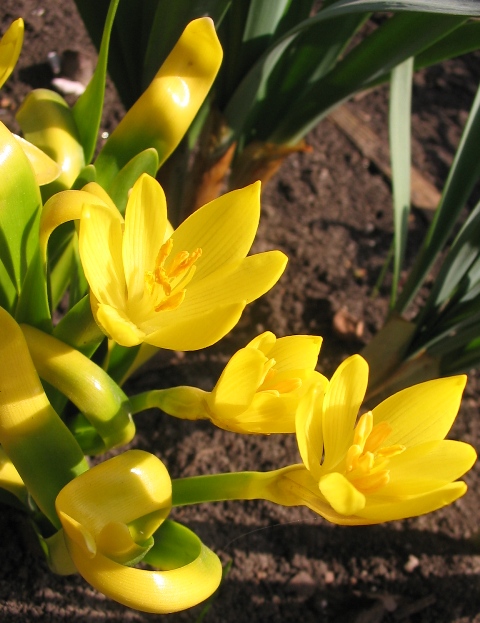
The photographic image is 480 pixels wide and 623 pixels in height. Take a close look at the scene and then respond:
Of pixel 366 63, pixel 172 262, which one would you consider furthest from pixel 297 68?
pixel 172 262

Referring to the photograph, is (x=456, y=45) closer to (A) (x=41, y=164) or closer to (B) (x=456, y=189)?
(B) (x=456, y=189)

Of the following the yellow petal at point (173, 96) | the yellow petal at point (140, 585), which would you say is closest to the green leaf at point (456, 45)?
the yellow petal at point (173, 96)

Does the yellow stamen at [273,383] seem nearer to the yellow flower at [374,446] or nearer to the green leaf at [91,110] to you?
the yellow flower at [374,446]

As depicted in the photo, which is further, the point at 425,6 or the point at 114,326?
the point at 425,6

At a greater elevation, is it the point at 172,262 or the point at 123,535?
the point at 172,262

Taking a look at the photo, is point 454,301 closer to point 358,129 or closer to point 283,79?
point 283,79

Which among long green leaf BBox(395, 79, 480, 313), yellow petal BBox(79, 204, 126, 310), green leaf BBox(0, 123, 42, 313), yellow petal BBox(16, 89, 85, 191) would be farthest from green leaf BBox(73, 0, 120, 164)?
long green leaf BBox(395, 79, 480, 313)

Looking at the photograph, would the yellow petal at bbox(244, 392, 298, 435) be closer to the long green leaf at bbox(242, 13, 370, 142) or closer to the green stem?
the green stem
